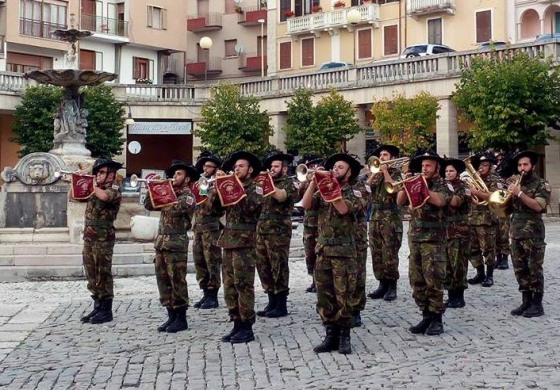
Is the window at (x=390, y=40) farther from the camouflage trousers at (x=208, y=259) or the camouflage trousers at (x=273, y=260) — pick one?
the camouflage trousers at (x=273, y=260)

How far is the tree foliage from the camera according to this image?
114ft

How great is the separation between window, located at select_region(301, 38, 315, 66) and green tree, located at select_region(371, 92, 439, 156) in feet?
48.3

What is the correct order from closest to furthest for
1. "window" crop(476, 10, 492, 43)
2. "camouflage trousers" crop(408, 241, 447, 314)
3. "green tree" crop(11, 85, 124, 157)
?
"camouflage trousers" crop(408, 241, 447, 314) < "green tree" crop(11, 85, 124, 157) < "window" crop(476, 10, 492, 43)

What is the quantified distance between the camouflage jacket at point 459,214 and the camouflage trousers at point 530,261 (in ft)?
2.37

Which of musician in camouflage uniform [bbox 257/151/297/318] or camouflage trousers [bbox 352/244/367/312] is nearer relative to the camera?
camouflage trousers [bbox 352/244/367/312]

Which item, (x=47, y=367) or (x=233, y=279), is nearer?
(x=47, y=367)

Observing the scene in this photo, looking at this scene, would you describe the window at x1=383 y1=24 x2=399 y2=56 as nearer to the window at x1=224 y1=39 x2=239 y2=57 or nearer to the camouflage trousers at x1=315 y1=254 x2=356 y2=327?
the window at x1=224 y1=39 x2=239 y2=57

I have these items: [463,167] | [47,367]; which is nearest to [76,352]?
[47,367]

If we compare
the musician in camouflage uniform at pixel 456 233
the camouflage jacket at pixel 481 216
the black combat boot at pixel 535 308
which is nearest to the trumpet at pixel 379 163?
the musician in camouflage uniform at pixel 456 233

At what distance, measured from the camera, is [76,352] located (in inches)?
351

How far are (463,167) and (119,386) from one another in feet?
17.6

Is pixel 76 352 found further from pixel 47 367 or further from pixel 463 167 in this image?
pixel 463 167

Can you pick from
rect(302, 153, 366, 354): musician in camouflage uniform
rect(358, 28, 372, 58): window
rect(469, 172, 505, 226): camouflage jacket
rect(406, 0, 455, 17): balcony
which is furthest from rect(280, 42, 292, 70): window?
rect(302, 153, 366, 354): musician in camouflage uniform

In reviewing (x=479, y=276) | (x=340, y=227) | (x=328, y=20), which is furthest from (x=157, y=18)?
(x=340, y=227)
